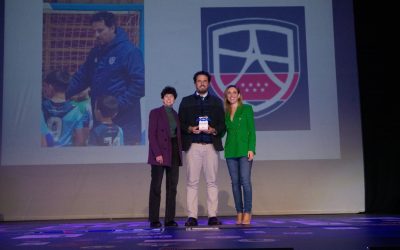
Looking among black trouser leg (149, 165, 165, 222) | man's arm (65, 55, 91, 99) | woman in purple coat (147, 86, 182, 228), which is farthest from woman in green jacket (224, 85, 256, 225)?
man's arm (65, 55, 91, 99)

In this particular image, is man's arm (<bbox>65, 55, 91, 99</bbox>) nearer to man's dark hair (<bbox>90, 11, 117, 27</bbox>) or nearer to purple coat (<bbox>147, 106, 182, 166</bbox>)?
man's dark hair (<bbox>90, 11, 117, 27</bbox>)

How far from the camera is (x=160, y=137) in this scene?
3711 mm

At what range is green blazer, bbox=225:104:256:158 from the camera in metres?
3.65

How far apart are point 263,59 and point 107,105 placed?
179 cm

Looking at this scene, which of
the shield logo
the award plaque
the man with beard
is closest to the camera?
the award plaque

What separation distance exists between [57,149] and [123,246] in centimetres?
299

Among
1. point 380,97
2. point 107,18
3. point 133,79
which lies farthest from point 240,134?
point 380,97

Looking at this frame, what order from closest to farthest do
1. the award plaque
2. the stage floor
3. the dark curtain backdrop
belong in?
the stage floor, the award plaque, the dark curtain backdrop

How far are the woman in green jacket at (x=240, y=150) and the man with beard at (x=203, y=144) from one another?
9 cm

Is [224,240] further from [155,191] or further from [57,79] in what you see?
[57,79]

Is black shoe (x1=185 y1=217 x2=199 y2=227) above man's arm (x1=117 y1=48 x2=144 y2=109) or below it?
below

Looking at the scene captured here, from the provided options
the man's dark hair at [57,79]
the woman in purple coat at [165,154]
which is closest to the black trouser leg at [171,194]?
the woman in purple coat at [165,154]

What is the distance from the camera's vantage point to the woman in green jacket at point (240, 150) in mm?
3637

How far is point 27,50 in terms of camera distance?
5.20m
